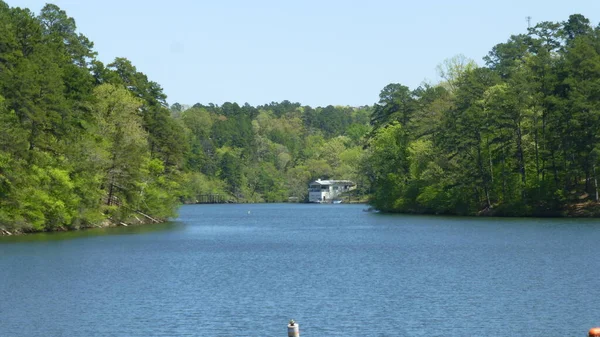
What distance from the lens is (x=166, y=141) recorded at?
10300 cm

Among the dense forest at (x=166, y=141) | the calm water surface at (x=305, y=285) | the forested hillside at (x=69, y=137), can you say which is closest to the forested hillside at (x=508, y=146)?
the dense forest at (x=166, y=141)

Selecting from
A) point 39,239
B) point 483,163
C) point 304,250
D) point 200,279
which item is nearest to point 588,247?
point 304,250

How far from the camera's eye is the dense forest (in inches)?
2790

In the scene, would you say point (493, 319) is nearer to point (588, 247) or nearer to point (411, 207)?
point (588, 247)

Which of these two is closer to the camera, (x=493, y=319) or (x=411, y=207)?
(x=493, y=319)

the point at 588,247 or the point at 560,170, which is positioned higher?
the point at 560,170

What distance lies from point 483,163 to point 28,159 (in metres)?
51.7

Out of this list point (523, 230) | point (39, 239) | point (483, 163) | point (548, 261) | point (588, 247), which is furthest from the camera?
point (483, 163)

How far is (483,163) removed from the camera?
102 meters

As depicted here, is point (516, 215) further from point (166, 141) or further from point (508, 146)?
point (166, 141)

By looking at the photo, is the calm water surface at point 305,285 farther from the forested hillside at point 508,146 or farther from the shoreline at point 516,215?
the forested hillside at point 508,146

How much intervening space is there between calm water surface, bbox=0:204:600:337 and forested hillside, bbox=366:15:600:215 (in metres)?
20.6

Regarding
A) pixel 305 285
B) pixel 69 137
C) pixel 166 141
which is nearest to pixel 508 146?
pixel 166 141

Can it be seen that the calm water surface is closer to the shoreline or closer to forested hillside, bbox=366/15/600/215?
the shoreline
